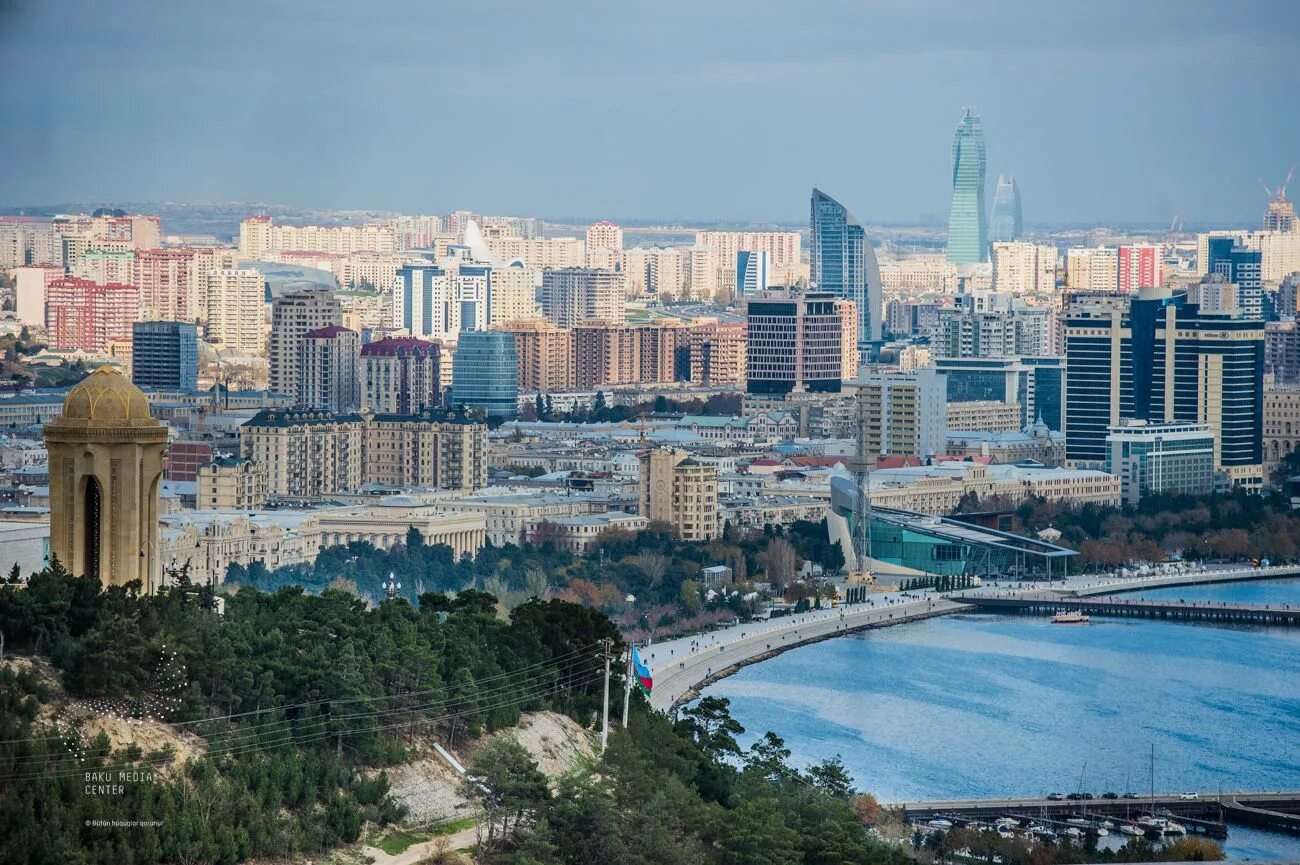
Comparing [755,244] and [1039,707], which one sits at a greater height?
[755,244]

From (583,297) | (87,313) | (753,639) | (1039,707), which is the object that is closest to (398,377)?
(87,313)

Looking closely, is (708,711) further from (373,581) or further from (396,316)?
(396,316)

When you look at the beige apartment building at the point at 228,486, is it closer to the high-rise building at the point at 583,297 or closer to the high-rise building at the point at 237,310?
the high-rise building at the point at 237,310

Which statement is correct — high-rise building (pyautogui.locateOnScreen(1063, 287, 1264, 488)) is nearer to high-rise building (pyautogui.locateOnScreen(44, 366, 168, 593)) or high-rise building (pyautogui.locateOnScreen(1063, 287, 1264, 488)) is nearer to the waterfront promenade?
the waterfront promenade

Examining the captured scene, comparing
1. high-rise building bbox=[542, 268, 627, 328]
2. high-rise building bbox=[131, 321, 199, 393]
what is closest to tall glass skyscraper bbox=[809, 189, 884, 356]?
high-rise building bbox=[542, 268, 627, 328]

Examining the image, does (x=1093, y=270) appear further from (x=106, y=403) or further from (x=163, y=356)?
(x=106, y=403)

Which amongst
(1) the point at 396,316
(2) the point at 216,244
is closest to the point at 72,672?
(2) the point at 216,244
